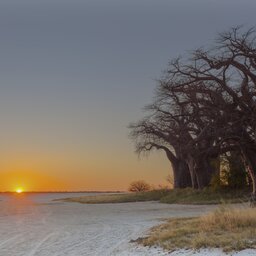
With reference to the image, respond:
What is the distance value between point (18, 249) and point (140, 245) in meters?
4.29

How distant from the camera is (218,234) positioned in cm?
1525

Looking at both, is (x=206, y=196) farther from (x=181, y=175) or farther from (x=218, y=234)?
(x=218, y=234)

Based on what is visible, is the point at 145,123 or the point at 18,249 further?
the point at 145,123

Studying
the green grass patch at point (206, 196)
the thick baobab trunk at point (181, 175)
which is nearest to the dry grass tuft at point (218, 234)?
the green grass patch at point (206, 196)

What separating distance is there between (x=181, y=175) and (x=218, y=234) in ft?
171

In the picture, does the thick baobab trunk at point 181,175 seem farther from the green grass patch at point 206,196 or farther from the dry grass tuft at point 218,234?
the dry grass tuft at point 218,234

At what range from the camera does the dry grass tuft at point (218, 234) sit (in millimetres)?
13539

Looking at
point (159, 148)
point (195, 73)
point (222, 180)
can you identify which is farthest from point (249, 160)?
point (159, 148)

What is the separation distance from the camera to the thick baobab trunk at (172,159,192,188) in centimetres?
6669

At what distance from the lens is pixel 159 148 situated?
2539 inches

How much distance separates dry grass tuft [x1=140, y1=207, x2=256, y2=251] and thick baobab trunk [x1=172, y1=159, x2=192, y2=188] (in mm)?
48240

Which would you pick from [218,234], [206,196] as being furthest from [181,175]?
[218,234]

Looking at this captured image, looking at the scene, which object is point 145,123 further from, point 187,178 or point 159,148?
point 187,178

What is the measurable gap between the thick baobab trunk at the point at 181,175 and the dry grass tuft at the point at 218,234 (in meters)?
48.2
